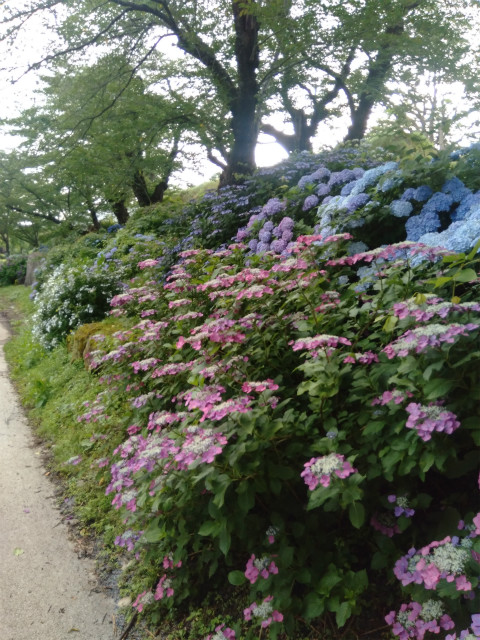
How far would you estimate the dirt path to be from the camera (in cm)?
230

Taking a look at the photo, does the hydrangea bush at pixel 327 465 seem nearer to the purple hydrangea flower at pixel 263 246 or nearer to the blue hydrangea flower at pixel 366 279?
the blue hydrangea flower at pixel 366 279

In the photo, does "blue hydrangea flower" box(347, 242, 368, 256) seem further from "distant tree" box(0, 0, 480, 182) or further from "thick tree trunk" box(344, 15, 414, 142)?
"thick tree trunk" box(344, 15, 414, 142)

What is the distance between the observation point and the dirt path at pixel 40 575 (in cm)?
230

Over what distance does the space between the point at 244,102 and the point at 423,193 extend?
6.00 metres

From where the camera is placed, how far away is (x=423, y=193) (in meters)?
3.17

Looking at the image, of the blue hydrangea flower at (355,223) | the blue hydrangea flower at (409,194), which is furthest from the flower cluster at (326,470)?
the blue hydrangea flower at (409,194)

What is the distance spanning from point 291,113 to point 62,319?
11.2 meters

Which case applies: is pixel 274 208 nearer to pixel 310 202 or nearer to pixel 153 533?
pixel 310 202

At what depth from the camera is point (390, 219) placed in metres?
3.30

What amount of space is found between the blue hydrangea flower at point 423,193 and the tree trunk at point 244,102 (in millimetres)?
4953

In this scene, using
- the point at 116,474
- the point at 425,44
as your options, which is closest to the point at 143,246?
the point at 116,474

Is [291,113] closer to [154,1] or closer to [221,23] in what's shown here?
[221,23]

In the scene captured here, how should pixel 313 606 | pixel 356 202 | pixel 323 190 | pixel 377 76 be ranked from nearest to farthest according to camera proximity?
1. pixel 313 606
2. pixel 356 202
3. pixel 323 190
4. pixel 377 76

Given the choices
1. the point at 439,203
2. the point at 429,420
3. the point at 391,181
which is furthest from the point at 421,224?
the point at 429,420
